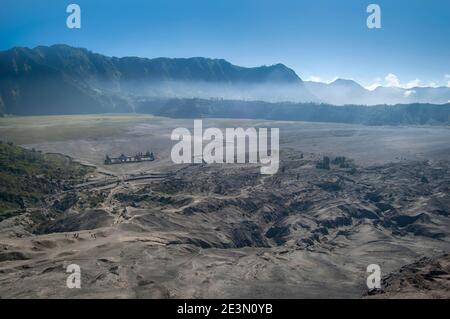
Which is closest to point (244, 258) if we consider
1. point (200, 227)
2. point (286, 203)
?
point (200, 227)

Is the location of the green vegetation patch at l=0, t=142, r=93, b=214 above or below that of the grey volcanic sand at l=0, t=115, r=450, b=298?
above

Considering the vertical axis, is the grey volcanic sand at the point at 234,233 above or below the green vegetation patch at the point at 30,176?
below

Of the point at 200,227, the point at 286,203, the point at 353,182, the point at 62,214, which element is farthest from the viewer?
the point at 353,182

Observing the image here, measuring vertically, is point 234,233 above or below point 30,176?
below

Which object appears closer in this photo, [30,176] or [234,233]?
[234,233]

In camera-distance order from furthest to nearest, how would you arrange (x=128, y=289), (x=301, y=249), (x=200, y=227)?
(x=200, y=227) → (x=301, y=249) → (x=128, y=289)

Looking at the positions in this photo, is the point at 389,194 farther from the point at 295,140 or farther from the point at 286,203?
the point at 295,140

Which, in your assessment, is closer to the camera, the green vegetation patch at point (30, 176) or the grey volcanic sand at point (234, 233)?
the grey volcanic sand at point (234, 233)

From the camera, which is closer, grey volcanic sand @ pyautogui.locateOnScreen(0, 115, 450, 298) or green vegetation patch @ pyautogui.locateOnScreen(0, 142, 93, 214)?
grey volcanic sand @ pyautogui.locateOnScreen(0, 115, 450, 298)
